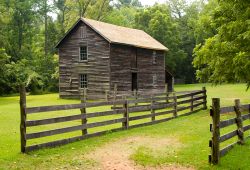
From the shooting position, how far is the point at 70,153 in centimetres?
1012

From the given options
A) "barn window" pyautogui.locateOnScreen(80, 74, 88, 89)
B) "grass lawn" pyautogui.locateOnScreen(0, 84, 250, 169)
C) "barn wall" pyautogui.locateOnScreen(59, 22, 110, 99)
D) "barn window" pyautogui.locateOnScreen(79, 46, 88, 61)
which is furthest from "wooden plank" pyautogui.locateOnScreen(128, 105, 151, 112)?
"barn window" pyautogui.locateOnScreen(79, 46, 88, 61)

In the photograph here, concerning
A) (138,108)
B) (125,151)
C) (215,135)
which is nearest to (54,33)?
(138,108)

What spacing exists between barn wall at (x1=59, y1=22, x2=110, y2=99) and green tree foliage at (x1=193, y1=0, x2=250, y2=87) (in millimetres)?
12574

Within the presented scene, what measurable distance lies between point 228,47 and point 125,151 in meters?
12.2

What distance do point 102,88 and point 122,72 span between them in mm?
2915

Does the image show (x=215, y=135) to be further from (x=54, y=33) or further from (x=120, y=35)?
(x=54, y=33)

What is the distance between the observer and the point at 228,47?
2036 centimetres

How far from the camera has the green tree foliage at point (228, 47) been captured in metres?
17.3

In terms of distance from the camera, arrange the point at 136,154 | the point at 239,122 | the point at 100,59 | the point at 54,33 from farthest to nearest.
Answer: the point at 54,33
the point at 100,59
the point at 239,122
the point at 136,154

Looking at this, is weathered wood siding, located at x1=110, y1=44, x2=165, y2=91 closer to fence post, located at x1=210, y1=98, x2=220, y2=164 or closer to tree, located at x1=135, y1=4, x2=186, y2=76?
tree, located at x1=135, y1=4, x2=186, y2=76

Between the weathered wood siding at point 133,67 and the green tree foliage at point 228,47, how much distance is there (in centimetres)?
1220

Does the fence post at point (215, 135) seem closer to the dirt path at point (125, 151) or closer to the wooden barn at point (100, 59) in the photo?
the dirt path at point (125, 151)

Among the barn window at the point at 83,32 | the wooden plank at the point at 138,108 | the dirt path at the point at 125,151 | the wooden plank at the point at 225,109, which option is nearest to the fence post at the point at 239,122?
the wooden plank at the point at 225,109

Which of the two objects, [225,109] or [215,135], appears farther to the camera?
[225,109]
